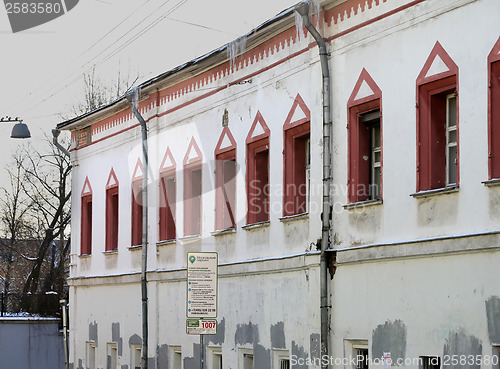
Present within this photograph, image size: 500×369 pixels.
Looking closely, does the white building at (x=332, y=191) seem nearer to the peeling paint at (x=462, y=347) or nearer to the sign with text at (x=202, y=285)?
the peeling paint at (x=462, y=347)

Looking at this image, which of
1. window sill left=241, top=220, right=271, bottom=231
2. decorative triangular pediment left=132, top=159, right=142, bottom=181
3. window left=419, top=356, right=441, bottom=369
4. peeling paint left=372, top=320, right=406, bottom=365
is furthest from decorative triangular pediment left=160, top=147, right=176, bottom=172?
window left=419, top=356, right=441, bottom=369

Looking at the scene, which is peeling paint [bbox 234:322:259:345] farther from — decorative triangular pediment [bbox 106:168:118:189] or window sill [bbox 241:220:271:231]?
decorative triangular pediment [bbox 106:168:118:189]

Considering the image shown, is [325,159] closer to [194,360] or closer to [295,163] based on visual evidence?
[295,163]

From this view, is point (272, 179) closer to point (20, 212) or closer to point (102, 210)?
point (102, 210)

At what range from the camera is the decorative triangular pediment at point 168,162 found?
85.9 ft

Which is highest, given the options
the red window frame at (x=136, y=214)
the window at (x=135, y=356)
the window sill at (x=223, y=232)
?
the red window frame at (x=136, y=214)

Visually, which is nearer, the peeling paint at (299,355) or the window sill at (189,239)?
the peeling paint at (299,355)

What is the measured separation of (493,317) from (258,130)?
27.2 feet

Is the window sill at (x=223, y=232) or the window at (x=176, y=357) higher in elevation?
the window sill at (x=223, y=232)

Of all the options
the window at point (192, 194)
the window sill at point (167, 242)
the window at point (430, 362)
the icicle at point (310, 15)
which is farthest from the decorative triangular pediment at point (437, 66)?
the window sill at point (167, 242)

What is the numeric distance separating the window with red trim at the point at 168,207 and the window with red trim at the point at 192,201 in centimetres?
76

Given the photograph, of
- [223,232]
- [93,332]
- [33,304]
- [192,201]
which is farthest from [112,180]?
[33,304]

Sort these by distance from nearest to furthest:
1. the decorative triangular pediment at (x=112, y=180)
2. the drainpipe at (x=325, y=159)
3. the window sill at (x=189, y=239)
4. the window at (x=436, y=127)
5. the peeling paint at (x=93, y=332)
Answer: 1. the window at (x=436, y=127)
2. the drainpipe at (x=325, y=159)
3. the window sill at (x=189, y=239)
4. the decorative triangular pediment at (x=112, y=180)
5. the peeling paint at (x=93, y=332)

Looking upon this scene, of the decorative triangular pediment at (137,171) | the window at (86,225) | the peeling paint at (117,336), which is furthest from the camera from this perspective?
the window at (86,225)
